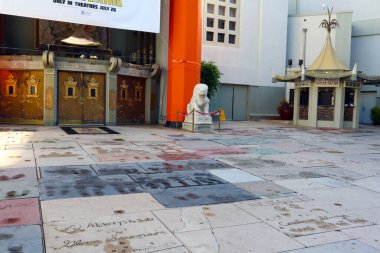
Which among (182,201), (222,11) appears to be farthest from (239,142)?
(222,11)

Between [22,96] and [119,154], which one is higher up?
[22,96]

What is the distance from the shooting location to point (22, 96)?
54.0ft

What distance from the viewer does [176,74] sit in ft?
56.0

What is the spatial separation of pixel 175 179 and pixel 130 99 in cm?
1188

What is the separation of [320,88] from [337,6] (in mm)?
12255

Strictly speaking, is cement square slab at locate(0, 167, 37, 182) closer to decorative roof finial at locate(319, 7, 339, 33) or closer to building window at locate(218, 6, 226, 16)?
building window at locate(218, 6, 226, 16)

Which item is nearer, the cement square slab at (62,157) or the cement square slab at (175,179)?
the cement square slab at (175,179)

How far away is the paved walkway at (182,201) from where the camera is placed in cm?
416

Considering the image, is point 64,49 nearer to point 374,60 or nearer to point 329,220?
point 329,220

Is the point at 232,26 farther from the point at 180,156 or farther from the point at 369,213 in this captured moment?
the point at 369,213

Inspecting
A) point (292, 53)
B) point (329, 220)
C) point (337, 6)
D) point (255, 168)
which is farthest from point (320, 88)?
point (329, 220)

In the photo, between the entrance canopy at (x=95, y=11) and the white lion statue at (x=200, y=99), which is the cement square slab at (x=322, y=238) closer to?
the white lion statue at (x=200, y=99)

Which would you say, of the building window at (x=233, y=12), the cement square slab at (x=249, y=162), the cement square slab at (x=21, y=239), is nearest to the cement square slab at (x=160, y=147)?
the cement square slab at (x=249, y=162)

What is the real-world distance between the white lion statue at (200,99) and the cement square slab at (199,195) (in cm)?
910
